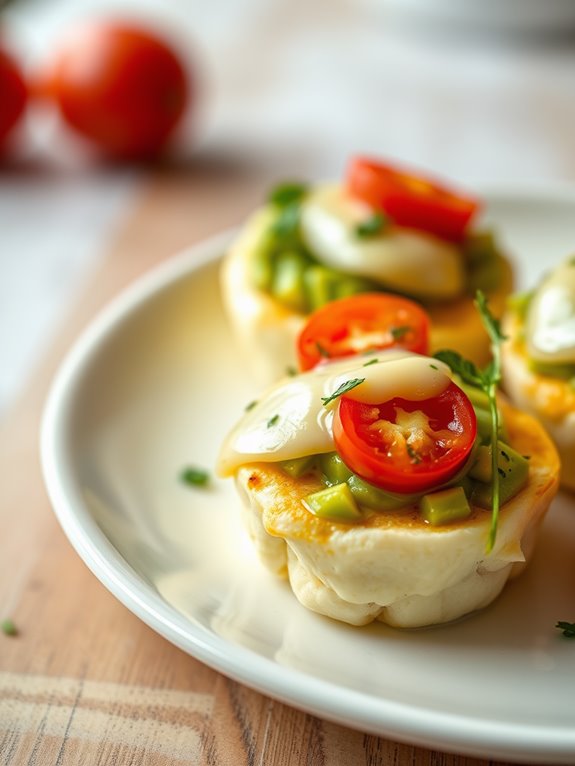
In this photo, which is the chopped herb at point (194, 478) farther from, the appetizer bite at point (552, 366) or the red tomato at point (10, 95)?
the red tomato at point (10, 95)

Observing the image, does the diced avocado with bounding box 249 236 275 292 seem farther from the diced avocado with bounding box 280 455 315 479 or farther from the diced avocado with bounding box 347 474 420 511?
the diced avocado with bounding box 347 474 420 511

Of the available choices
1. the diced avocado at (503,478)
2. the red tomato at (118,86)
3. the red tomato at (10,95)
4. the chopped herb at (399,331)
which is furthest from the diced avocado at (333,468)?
the red tomato at (10,95)

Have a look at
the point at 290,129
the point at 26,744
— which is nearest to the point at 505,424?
the point at 26,744

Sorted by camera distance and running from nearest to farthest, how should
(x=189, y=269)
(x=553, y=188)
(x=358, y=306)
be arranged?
(x=358, y=306) < (x=189, y=269) < (x=553, y=188)

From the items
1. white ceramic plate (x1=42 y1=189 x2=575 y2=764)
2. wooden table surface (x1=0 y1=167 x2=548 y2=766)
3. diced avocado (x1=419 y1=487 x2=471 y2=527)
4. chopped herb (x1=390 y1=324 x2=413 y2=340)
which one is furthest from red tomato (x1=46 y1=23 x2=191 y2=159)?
diced avocado (x1=419 y1=487 x2=471 y2=527)

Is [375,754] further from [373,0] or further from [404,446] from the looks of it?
[373,0]

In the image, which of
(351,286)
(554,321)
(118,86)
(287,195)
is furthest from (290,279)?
(118,86)
